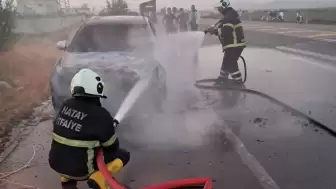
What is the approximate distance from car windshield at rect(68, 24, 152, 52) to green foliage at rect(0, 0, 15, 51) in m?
7.38

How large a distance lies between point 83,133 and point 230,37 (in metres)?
6.51

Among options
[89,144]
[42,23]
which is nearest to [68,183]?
[89,144]

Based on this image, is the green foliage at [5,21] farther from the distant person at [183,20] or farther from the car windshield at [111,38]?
the distant person at [183,20]

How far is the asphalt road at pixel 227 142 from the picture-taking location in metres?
4.41

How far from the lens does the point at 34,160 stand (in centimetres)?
519

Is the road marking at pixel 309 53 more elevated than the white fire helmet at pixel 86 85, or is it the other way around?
the white fire helmet at pixel 86 85

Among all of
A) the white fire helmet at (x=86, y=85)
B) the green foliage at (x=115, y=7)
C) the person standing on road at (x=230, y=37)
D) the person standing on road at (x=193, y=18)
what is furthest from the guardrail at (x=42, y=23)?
the white fire helmet at (x=86, y=85)

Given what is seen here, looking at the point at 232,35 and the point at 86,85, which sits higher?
the point at 86,85

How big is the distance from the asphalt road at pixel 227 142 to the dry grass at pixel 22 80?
1.20 meters

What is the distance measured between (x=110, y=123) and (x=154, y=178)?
1447 millimetres

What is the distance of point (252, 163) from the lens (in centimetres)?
473

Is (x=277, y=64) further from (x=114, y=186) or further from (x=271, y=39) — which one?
(x=114, y=186)

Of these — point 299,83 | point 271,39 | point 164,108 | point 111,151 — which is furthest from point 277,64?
point 111,151

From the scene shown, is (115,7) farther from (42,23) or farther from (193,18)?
(193,18)
